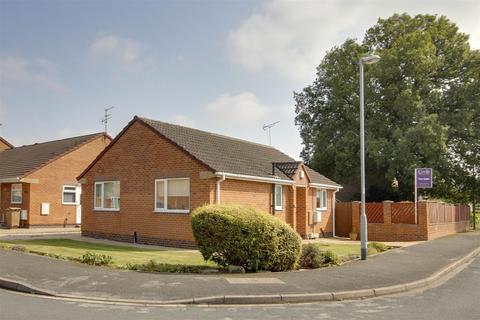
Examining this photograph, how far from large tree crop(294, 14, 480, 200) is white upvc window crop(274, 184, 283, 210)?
523 inches

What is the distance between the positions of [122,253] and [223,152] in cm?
→ 700

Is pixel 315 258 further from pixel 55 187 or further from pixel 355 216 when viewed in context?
pixel 55 187

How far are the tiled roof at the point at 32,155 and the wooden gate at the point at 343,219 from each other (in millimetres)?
16777

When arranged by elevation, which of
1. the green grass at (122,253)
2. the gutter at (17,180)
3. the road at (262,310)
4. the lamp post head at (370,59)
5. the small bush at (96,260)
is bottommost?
the road at (262,310)

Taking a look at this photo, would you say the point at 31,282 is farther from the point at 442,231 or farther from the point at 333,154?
the point at 333,154

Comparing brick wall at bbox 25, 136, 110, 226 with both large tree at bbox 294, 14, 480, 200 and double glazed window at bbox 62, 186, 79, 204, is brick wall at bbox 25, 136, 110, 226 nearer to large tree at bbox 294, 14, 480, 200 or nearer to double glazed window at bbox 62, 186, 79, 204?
double glazed window at bbox 62, 186, 79, 204

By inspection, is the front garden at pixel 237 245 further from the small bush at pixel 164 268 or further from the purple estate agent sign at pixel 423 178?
the purple estate agent sign at pixel 423 178

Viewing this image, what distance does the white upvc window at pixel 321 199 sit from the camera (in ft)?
84.6

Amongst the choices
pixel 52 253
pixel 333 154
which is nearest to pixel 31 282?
pixel 52 253

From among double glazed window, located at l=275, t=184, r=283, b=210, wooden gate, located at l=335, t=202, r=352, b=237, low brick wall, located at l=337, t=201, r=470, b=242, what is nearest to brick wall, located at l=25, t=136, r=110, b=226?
double glazed window, located at l=275, t=184, r=283, b=210

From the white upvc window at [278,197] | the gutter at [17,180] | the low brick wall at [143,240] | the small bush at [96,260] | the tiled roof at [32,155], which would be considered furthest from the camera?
the tiled roof at [32,155]

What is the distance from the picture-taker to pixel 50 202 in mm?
29219

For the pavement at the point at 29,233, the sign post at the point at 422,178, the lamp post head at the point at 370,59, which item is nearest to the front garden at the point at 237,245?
the lamp post head at the point at 370,59

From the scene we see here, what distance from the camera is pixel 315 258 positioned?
44.3ft
